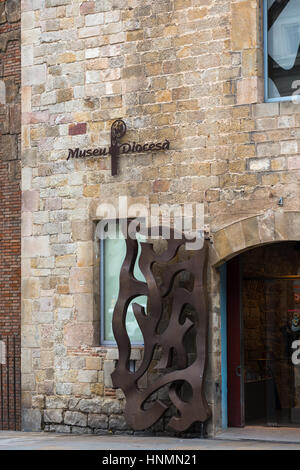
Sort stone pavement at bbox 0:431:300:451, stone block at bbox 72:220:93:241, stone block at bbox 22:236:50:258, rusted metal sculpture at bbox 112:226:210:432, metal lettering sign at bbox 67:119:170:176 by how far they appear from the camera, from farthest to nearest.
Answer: stone block at bbox 22:236:50:258
stone block at bbox 72:220:93:241
metal lettering sign at bbox 67:119:170:176
rusted metal sculpture at bbox 112:226:210:432
stone pavement at bbox 0:431:300:451

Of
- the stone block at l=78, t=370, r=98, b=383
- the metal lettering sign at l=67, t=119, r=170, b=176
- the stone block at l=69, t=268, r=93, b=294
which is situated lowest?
the stone block at l=78, t=370, r=98, b=383

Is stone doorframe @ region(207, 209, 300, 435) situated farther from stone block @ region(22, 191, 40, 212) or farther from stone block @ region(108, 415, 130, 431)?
stone block @ region(22, 191, 40, 212)

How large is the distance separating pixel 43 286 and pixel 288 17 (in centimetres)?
500

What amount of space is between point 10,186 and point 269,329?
4667 mm

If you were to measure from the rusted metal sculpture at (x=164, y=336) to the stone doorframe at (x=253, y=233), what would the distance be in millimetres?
223

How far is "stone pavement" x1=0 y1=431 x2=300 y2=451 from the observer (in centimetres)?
1159

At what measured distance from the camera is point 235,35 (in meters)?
12.5

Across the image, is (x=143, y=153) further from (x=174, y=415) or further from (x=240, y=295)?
(x=174, y=415)

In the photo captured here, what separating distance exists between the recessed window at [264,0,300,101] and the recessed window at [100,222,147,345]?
2840mm

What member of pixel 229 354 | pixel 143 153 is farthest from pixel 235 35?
pixel 229 354

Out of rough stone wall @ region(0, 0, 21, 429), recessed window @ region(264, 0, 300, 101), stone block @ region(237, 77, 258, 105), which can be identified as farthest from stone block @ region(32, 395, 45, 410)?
recessed window @ region(264, 0, 300, 101)

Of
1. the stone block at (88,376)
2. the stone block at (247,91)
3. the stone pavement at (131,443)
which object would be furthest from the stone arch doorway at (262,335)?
the stone block at (247,91)

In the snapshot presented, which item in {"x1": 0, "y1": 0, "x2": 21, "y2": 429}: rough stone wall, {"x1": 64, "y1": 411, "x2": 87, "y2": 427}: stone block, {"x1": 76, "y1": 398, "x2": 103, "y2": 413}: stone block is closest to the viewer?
{"x1": 76, "y1": 398, "x2": 103, "y2": 413}: stone block
